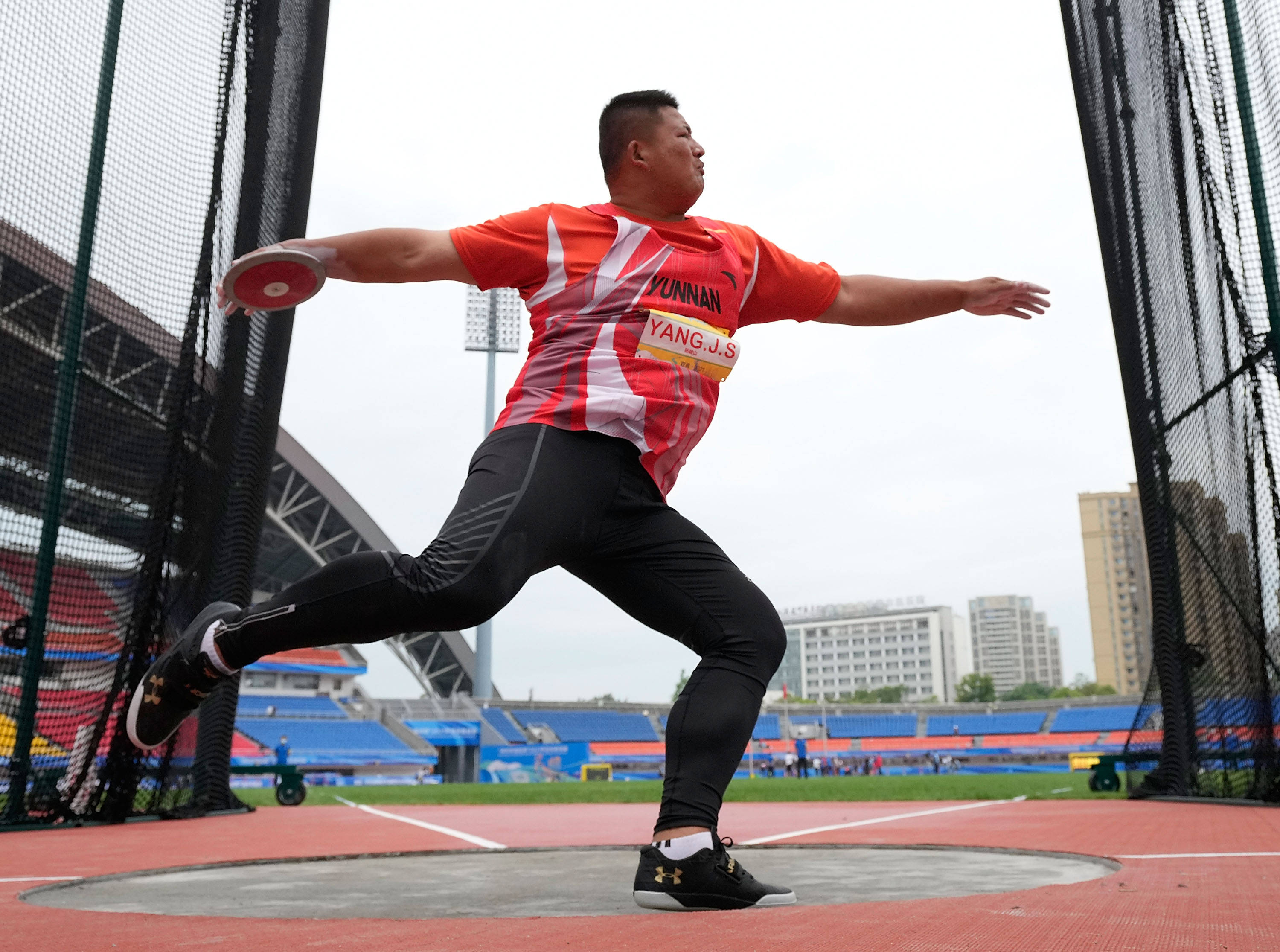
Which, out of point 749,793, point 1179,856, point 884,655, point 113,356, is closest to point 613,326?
point 1179,856

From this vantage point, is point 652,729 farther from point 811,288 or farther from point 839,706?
point 811,288

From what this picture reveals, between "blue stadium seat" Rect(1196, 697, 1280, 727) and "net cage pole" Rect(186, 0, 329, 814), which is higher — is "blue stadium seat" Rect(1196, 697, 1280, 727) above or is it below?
below

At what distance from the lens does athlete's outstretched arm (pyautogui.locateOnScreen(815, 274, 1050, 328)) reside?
9.39 feet

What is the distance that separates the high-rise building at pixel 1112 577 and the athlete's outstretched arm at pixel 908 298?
351 feet

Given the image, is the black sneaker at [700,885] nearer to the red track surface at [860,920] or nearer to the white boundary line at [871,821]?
the red track surface at [860,920]

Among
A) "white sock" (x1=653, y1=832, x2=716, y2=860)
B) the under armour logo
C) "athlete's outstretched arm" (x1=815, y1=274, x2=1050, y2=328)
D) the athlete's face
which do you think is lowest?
the under armour logo

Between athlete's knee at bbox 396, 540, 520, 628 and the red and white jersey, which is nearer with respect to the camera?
athlete's knee at bbox 396, 540, 520, 628

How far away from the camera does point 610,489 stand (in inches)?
91.5

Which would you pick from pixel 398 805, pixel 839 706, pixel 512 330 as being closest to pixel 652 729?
pixel 839 706

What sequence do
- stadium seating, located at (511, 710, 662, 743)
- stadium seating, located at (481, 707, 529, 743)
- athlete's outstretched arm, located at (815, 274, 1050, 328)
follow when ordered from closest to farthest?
athlete's outstretched arm, located at (815, 274, 1050, 328), stadium seating, located at (481, 707, 529, 743), stadium seating, located at (511, 710, 662, 743)

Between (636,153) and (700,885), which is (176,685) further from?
(636,153)

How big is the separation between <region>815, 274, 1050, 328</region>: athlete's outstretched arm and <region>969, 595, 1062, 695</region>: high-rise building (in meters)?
158

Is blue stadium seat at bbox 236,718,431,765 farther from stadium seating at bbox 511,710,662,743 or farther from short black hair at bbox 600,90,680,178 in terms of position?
short black hair at bbox 600,90,680,178

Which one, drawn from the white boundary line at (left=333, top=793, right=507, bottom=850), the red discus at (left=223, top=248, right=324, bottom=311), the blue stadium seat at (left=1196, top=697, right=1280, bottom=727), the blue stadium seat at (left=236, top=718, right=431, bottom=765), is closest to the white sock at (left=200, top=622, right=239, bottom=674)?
the red discus at (left=223, top=248, right=324, bottom=311)
